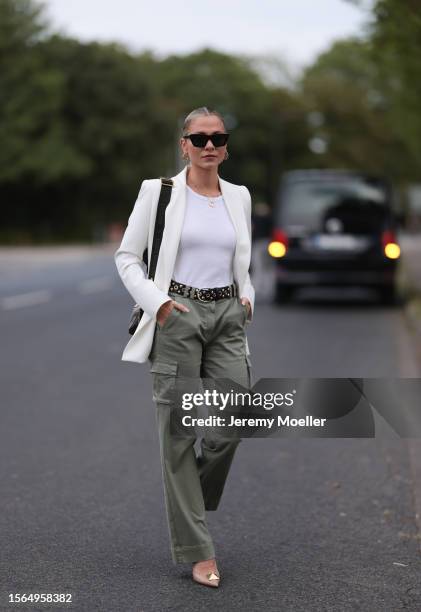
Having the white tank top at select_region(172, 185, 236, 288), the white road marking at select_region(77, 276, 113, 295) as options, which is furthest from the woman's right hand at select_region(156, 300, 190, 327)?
the white road marking at select_region(77, 276, 113, 295)

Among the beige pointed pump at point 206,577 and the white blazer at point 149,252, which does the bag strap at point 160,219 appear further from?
the beige pointed pump at point 206,577

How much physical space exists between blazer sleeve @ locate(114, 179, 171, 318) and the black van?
12.1m

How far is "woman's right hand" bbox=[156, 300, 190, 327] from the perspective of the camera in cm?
396

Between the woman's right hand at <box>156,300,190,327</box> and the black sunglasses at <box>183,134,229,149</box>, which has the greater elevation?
the black sunglasses at <box>183,134,229,149</box>

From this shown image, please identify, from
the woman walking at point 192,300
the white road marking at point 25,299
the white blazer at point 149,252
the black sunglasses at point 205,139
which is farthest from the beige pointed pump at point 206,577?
the white road marking at point 25,299

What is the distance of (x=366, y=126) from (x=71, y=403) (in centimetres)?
6788

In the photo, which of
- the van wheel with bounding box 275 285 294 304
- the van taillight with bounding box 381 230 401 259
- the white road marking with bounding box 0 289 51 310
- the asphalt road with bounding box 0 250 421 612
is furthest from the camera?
the white road marking with bounding box 0 289 51 310

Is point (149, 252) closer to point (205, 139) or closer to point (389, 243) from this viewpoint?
point (205, 139)

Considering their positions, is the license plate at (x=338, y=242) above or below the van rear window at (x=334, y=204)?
below

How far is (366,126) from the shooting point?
7400 centimetres

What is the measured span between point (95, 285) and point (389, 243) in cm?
906

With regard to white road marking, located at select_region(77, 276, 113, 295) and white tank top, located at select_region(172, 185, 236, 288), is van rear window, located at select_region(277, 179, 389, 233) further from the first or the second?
white tank top, located at select_region(172, 185, 236, 288)

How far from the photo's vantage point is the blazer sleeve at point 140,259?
3938 millimetres

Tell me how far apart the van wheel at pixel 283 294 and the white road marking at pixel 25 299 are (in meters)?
4.03
